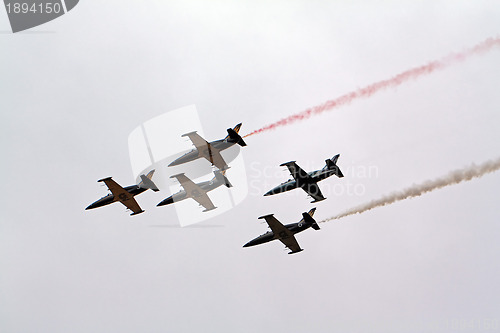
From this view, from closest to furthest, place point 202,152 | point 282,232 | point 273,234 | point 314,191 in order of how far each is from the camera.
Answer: point 282,232 → point 273,234 → point 202,152 → point 314,191

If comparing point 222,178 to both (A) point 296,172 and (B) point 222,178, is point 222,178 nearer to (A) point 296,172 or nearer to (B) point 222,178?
(B) point 222,178

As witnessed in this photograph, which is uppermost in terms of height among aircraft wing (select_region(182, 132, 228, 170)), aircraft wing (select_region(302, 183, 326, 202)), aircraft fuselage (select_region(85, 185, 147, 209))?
aircraft wing (select_region(182, 132, 228, 170))

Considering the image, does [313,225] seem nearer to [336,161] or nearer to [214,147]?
[336,161]

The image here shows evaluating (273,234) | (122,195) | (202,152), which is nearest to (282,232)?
(273,234)

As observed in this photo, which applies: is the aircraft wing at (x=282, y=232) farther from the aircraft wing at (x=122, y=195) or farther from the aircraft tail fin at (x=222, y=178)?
the aircraft wing at (x=122, y=195)

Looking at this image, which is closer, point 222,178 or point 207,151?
point 207,151

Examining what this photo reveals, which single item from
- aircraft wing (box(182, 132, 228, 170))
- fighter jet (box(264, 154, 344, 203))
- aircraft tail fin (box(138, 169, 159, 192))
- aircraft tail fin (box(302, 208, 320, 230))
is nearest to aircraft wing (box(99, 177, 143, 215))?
aircraft tail fin (box(138, 169, 159, 192))

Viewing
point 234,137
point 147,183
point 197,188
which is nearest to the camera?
point 234,137

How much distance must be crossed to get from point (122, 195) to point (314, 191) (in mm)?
17391

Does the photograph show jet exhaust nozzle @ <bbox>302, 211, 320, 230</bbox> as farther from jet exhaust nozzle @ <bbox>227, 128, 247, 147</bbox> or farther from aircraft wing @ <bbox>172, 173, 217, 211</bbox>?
aircraft wing @ <bbox>172, 173, 217, 211</bbox>

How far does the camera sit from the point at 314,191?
A: 58844 millimetres

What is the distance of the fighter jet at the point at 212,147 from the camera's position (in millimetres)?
56688

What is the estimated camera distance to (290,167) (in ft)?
186

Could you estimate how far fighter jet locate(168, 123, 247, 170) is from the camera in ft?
186
